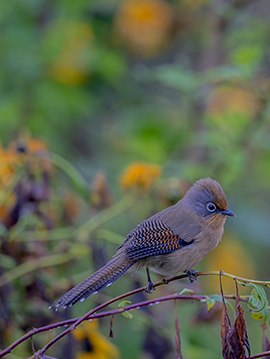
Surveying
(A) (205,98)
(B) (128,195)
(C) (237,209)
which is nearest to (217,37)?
(A) (205,98)

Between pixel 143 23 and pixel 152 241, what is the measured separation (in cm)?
299

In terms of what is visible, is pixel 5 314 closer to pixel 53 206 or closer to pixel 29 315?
pixel 29 315

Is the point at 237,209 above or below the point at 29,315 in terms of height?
above

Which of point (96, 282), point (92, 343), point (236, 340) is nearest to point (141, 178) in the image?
point (96, 282)

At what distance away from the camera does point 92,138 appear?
529cm

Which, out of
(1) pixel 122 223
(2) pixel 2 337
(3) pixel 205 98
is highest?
(3) pixel 205 98

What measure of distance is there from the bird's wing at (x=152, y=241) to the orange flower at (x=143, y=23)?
2.79 m

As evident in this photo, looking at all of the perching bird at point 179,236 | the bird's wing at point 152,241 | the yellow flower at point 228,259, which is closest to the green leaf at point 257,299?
the perching bird at point 179,236

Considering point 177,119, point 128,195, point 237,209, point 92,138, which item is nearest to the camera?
point 128,195

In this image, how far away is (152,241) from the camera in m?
2.44

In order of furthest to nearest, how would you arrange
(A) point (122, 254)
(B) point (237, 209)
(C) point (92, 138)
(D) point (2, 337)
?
(C) point (92, 138), (B) point (237, 209), (D) point (2, 337), (A) point (122, 254)

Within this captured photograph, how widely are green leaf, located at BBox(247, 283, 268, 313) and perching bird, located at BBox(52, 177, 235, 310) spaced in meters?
0.61

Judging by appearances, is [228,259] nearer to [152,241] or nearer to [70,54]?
[152,241]

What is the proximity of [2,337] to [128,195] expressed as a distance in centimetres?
101
